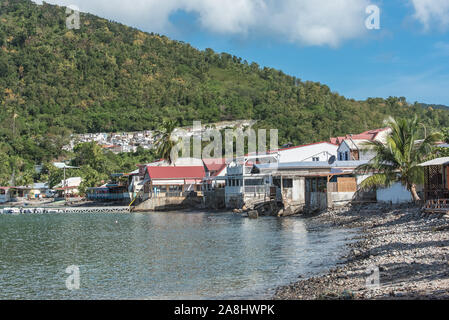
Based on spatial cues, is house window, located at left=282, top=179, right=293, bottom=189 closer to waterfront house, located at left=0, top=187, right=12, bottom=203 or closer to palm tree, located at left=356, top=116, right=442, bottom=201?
palm tree, located at left=356, top=116, right=442, bottom=201

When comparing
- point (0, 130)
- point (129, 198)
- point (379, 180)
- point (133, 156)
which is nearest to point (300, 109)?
point (133, 156)

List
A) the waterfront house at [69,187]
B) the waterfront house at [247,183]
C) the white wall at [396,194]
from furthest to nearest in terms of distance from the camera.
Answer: the waterfront house at [69,187]
the waterfront house at [247,183]
the white wall at [396,194]

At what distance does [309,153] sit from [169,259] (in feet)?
137

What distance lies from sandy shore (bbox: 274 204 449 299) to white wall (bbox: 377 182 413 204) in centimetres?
667

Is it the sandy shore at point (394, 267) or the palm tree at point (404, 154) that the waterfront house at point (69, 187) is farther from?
the sandy shore at point (394, 267)

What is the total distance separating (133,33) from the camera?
19438 centimetres

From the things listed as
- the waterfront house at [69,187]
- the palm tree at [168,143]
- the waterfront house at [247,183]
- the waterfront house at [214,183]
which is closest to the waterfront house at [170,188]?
the waterfront house at [214,183]

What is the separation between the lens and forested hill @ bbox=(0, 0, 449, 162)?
134m

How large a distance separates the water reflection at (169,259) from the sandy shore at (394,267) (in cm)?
149

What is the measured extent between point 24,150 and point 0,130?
10.6 m

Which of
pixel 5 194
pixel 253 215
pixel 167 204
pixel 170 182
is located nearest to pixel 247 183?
pixel 253 215

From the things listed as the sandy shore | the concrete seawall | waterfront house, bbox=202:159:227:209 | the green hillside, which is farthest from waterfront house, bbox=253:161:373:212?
the green hillside

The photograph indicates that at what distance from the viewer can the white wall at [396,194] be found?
36375 millimetres

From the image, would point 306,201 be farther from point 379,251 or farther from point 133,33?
point 133,33
